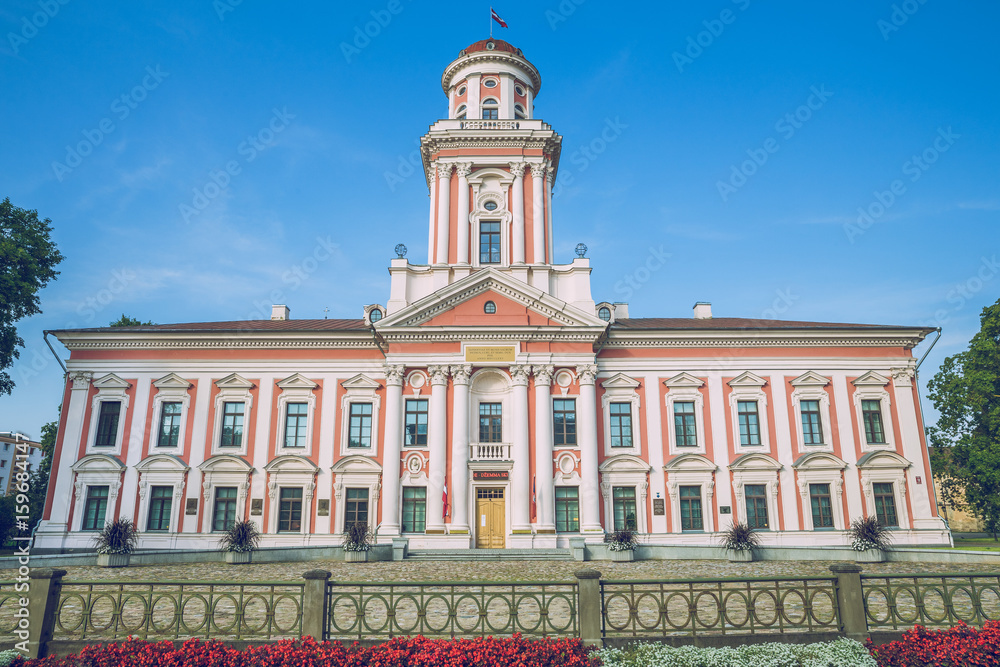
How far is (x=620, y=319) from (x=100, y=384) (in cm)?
2415

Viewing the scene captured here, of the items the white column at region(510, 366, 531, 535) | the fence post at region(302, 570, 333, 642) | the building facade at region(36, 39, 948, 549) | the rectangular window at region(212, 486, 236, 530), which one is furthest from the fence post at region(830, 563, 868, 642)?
the rectangular window at region(212, 486, 236, 530)

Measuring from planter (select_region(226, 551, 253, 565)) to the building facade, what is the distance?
16.4 ft

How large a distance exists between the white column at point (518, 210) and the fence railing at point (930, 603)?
2019 centimetres

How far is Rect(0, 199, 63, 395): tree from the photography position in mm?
25062

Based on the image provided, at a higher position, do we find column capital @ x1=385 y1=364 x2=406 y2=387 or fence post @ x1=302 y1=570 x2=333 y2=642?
column capital @ x1=385 y1=364 x2=406 y2=387

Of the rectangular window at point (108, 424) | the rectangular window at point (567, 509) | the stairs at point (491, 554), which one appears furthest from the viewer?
the rectangular window at point (108, 424)

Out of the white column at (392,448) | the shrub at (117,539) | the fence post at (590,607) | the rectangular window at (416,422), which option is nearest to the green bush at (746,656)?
the fence post at (590,607)

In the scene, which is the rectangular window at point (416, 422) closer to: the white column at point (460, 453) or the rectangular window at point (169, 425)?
the white column at point (460, 453)

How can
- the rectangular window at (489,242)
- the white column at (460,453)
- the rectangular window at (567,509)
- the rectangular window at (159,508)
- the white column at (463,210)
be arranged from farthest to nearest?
the rectangular window at (489,242), the white column at (463,210), the rectangular window at (159,508), the rectangular window at (567,509), the white column at (460,453)

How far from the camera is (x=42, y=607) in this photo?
9609 mm

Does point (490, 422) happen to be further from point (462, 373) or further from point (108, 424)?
point (108, 424)

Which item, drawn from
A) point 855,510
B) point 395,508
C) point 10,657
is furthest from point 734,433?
point 10,657

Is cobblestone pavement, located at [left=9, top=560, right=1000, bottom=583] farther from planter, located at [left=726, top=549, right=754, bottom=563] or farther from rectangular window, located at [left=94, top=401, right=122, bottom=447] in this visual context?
rectangular window, located at [left=94, top=401, right=122, bottom=447]

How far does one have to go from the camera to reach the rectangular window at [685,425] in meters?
28.2
